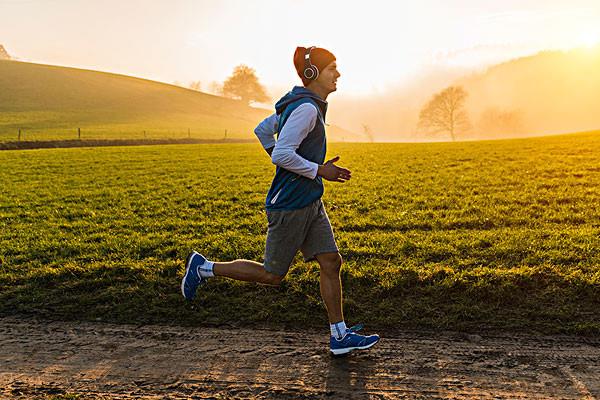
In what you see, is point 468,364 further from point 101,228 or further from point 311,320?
point 101,228

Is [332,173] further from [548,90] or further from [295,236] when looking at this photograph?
[548,90]

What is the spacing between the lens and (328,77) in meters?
4.13

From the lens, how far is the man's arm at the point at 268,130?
14.5 ft

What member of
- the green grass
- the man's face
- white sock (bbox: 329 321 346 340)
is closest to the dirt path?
white sock (bbox: 329 321 346 340)

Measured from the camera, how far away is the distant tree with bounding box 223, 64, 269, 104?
99000 millimetres

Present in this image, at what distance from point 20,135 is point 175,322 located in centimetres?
3989

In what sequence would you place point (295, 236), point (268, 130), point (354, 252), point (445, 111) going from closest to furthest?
point (295, 236) → point (268, 130) → point (354, 252) → point (445, 111)

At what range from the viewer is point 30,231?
30.7 feet

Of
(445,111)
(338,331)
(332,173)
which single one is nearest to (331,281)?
(338,331)

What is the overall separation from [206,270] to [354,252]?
3.06 metres

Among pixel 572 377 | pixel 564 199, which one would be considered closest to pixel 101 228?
pixel 572 377

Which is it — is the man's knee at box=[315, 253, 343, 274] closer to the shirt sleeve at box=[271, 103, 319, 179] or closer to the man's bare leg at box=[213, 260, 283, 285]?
the man's bare leg at box=[213, 260, 283, 285]

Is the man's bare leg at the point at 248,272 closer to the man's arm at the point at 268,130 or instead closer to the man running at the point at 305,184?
the man running at the point at 305,184

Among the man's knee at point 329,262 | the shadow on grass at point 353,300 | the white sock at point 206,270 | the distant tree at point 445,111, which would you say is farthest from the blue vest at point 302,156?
the distant tree at point 445,111
